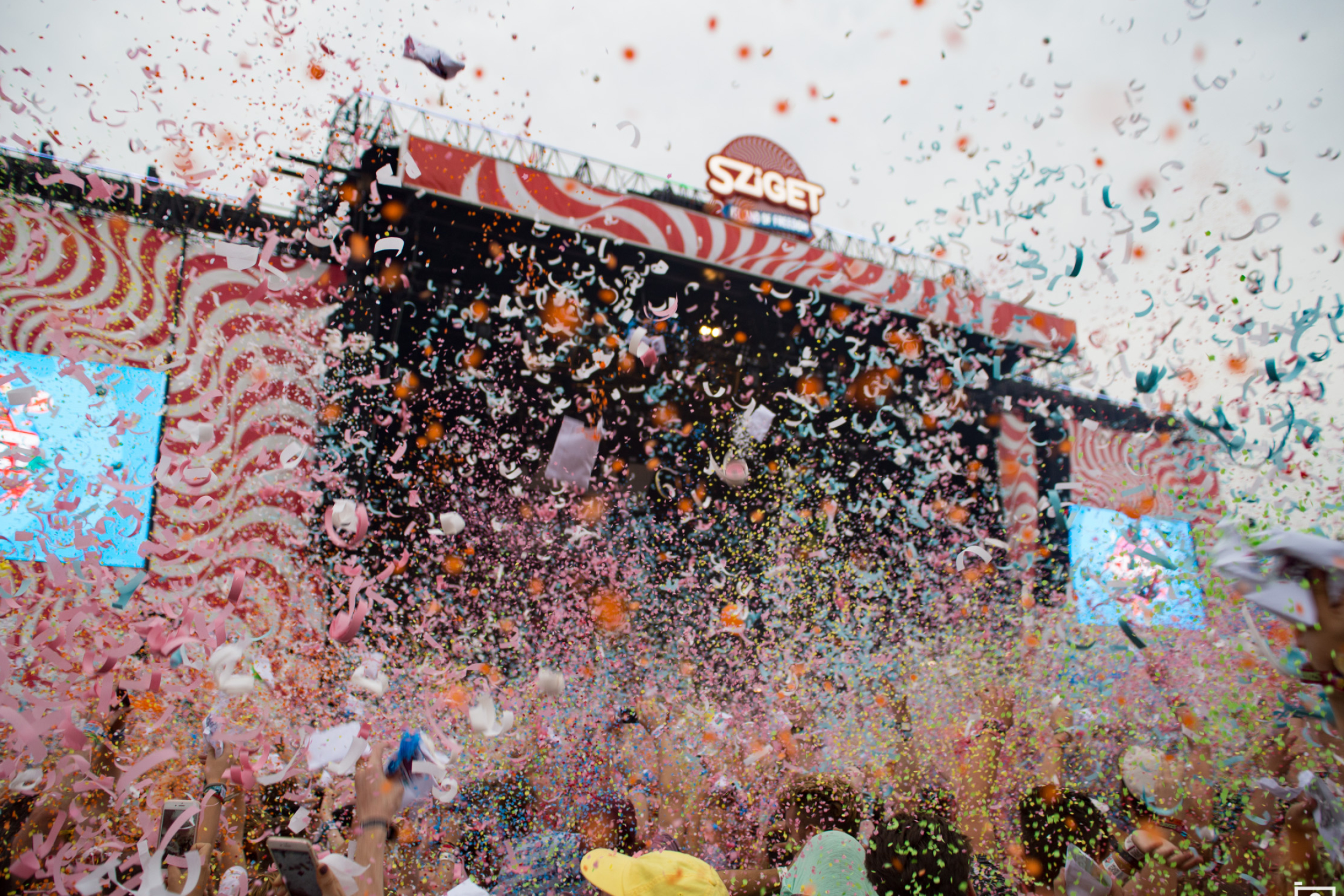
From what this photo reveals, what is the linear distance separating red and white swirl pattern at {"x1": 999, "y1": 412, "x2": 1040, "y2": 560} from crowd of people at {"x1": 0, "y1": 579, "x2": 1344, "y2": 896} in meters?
7.19

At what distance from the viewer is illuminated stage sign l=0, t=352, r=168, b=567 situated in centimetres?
638

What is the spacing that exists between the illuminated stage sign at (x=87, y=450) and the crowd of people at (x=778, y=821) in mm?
3424

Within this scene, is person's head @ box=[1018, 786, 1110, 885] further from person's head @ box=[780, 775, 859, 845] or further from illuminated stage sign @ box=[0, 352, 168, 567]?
illuminated stage sign @ box=[0, 352, 168, 567]

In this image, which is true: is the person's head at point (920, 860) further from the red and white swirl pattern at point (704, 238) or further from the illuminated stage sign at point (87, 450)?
the illuminated stage sign at point (87, 450)

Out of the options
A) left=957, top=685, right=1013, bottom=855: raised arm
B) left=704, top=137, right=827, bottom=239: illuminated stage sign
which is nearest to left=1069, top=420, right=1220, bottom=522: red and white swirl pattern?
left=957, top=685, right=1013, bottom=855: raised arm

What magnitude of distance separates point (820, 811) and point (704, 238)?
25.0ft

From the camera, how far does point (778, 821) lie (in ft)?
11.9

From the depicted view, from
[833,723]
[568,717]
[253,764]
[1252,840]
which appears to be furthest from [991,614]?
[253,764]

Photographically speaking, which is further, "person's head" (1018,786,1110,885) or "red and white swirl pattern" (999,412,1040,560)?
"red and white swirl pattern" (999,412,1040,560)

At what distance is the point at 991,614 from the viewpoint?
7395 mm

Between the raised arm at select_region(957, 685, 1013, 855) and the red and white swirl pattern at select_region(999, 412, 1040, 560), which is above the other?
the red and white swirl pattern at select_region(999, 412, 1040, 560)

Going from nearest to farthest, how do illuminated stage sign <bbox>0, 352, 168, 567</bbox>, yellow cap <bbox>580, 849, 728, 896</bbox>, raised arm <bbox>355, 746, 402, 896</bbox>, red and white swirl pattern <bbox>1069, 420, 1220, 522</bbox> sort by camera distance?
yellow cap <bbox>580, 849, 728, 896</bbox> → raised arm <bbox>355, 746, 402, 896</bbox> → illuminated stage sign <bbox>0, 352, 168, 567</bbox> → red and white swirl pattern <bbox>1069, 420, 1220, 522</bbox>

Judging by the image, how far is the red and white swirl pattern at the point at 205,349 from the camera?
737 cm

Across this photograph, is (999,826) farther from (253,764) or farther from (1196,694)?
(253,764)
